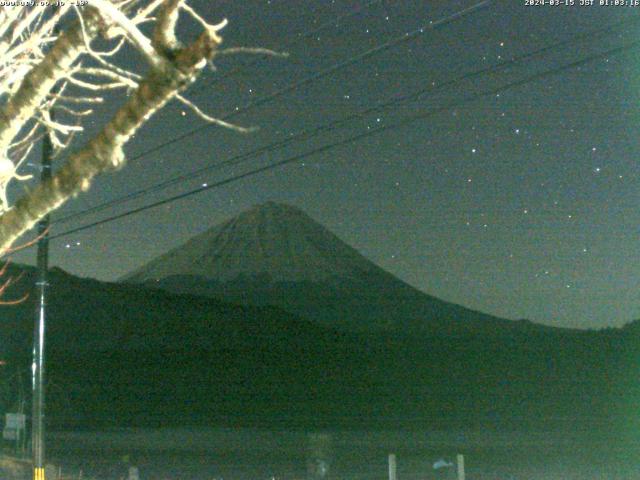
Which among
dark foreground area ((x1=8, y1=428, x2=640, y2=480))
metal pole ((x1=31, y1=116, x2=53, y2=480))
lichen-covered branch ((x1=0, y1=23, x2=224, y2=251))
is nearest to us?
lichen-covered branch ((x1=0, y1=23, x2=224, y2=251))

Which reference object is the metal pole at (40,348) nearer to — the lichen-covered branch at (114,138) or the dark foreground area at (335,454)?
the dark foreground area at (335,454)

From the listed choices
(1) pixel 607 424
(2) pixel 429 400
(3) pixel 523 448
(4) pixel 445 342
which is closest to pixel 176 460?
(3) pixel 523 448

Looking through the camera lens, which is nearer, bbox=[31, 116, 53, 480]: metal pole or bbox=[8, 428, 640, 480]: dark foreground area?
bbox=[31, 116, 53, 480]: metal pole

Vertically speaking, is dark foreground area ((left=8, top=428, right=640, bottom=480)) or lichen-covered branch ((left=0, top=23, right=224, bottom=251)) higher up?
lichen-covered branch ((left=0, top=23, right=224, bottom=251))

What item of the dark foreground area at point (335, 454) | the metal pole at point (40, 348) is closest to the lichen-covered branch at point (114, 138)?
the metal pole at point (40, 348)

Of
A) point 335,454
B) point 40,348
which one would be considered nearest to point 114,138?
point 40,348

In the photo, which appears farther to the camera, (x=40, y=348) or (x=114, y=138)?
(x=40, y=348)

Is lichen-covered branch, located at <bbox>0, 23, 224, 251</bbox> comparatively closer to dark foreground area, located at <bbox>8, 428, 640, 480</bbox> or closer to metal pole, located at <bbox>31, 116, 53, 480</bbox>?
metal pole, located at <bbox>31, 116, 53, 480</bbox>

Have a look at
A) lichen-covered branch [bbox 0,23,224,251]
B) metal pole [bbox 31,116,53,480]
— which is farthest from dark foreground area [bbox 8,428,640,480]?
lichen-covered branch [bbox 0,23,224,251]

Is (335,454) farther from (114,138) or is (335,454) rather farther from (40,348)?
(114,138)

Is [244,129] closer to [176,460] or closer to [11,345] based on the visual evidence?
[176,460]

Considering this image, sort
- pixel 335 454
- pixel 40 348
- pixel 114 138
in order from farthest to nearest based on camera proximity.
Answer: pixel 335 454 < pixel 40 348 < pixel 114 138
